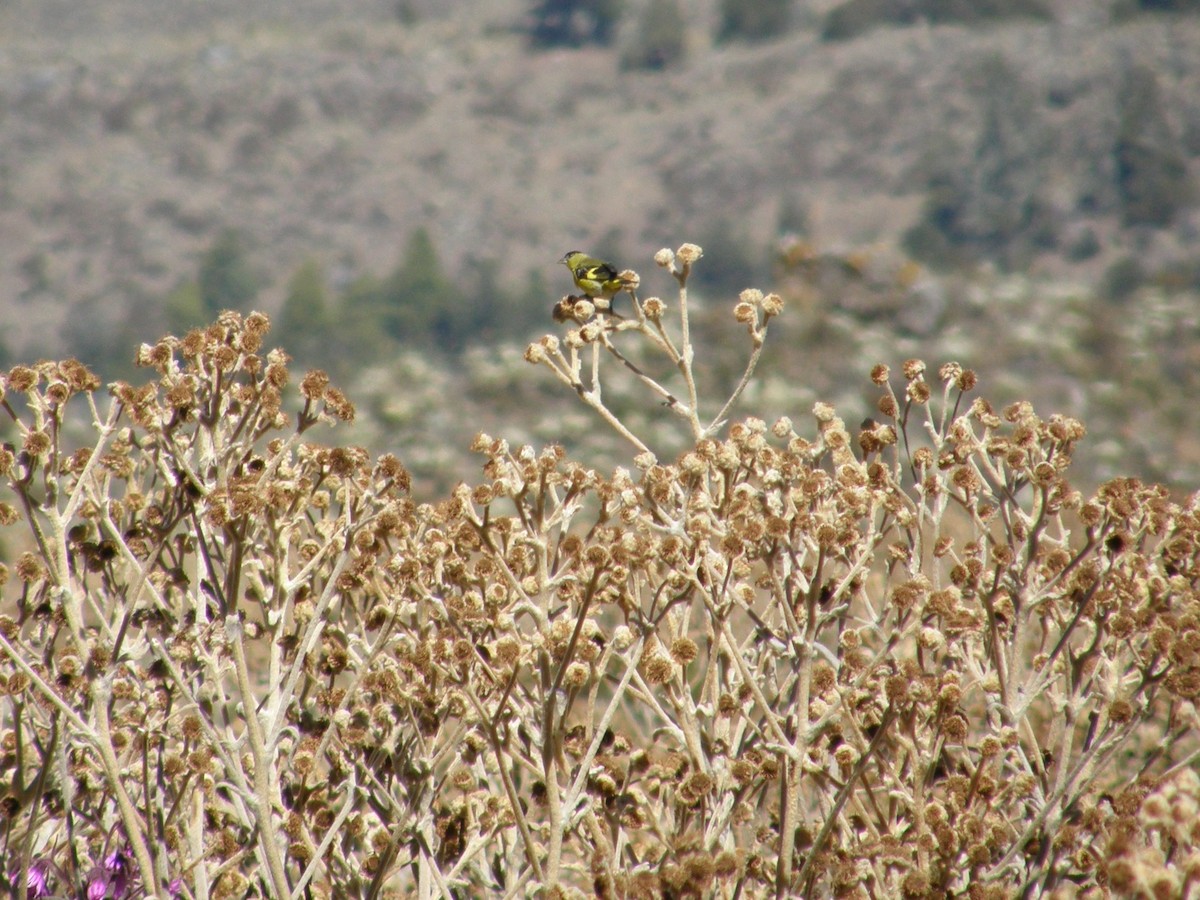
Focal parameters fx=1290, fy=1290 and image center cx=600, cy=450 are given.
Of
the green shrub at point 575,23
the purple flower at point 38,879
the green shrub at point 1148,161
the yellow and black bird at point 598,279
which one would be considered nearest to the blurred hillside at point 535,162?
the green shrub at point 1148,161

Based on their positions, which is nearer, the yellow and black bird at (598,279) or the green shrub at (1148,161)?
the yellow and black bird at (598,279)

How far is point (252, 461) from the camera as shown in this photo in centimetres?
293

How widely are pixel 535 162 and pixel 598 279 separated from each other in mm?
103383

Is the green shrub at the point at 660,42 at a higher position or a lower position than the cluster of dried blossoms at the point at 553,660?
lower

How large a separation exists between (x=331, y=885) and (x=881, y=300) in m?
24.6

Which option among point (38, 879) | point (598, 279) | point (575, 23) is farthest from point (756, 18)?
point (38, 879)

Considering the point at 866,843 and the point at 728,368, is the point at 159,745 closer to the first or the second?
the point at 866,843

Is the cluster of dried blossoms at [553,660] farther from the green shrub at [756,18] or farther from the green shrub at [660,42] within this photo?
the green shrub at [660,42]

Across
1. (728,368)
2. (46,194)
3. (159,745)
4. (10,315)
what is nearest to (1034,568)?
(159,745)

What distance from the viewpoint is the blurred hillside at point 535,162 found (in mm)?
82938

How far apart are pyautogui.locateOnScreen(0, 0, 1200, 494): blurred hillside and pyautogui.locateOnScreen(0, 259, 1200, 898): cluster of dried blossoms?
6583 centimetres

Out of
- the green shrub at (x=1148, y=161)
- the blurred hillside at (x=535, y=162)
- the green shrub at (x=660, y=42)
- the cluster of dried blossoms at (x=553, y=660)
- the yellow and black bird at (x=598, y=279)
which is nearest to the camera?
the cluster of dried blossoms at (x=553, y=660)

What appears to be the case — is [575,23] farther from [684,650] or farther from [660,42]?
[684,650]

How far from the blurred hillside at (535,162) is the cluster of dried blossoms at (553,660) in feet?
216
